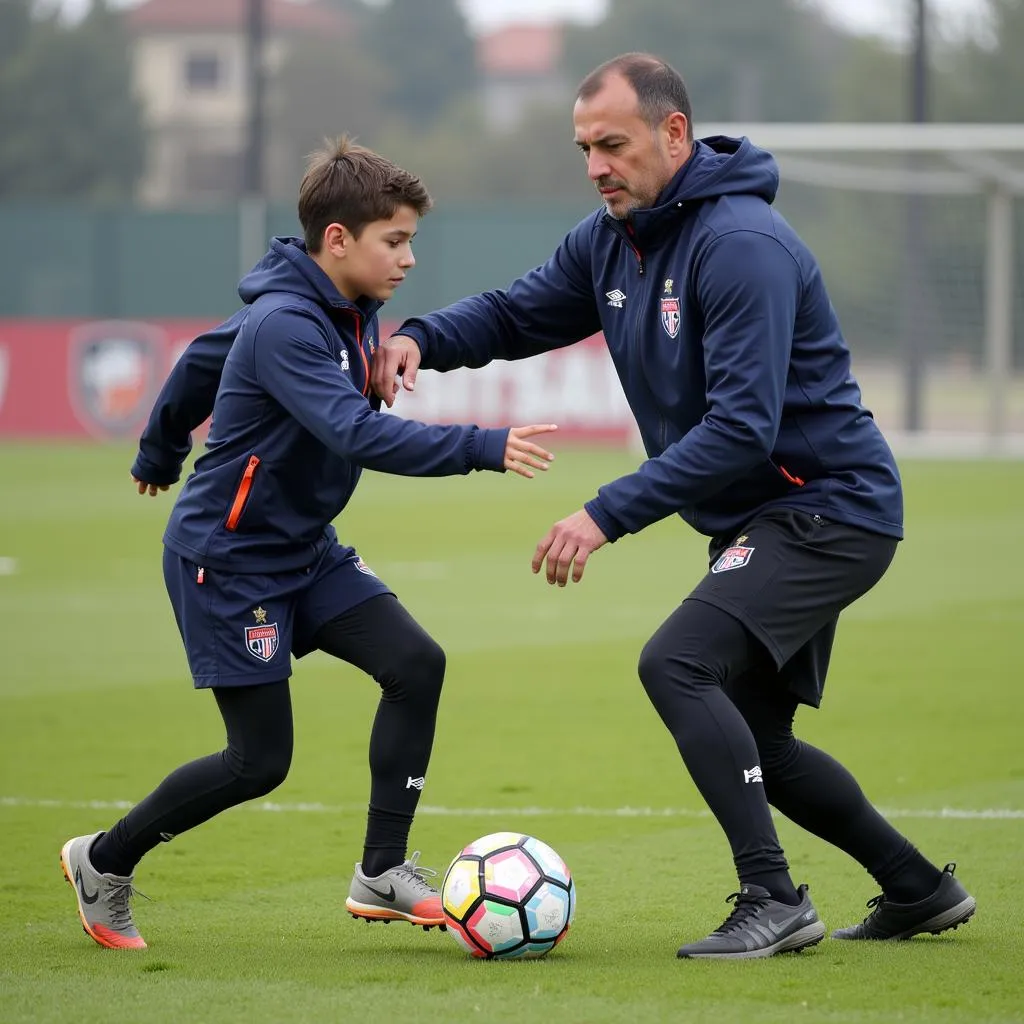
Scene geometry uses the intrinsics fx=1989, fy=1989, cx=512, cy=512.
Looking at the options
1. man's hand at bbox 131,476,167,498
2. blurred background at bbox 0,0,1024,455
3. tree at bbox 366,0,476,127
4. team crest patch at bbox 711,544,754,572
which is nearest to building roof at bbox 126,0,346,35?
tree at bbox 366,0,476,127

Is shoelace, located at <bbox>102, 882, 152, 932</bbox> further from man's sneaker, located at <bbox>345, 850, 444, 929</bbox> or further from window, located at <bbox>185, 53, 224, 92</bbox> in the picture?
window, located at <bbox>185, 53, 224, 92</bbox>

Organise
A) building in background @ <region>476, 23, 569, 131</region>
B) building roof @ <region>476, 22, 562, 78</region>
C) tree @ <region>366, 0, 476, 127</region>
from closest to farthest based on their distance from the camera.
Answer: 1. tree @ <region>366, 0, 476, 127</region>
2. building in background @ <region>476, 23, 569, 131</region>
3. building roof @ <region>476, 22, 562, 78</region>

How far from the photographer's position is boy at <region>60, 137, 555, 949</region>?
5.14 meters

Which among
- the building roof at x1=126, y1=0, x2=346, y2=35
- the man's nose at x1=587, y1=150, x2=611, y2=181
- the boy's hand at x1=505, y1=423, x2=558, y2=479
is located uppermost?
the building roof at x1=126, y1=0, x2=346, y2=35

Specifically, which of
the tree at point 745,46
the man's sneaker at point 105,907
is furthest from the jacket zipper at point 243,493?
the tree at point 745,46

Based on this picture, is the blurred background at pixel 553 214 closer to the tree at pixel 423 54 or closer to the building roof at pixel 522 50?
the tree at pixel 423 54

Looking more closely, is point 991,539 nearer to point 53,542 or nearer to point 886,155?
point 53,542

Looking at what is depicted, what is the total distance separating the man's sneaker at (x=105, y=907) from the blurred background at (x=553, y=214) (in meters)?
5.13

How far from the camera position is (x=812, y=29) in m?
66.6

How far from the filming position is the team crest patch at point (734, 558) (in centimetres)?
496

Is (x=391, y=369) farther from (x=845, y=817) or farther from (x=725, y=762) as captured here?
(x=845, y=817)

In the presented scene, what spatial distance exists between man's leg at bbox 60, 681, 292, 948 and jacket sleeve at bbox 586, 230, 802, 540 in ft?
3.59

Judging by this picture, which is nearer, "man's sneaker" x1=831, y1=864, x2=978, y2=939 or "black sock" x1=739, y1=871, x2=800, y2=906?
"black sock" x1=739, y1=871, x2=800, y2=906

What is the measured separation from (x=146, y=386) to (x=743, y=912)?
23058 millimetres
